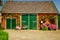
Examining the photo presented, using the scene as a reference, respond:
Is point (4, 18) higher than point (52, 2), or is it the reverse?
point (52, 2)

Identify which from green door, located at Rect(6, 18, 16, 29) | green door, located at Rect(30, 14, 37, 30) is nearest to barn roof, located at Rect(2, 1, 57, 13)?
green door, located at Rect(30, 14, 37, 30)

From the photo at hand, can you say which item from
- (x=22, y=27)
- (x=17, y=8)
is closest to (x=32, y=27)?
(x=22, y=27)

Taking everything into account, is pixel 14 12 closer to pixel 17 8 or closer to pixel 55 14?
pixel 17 8

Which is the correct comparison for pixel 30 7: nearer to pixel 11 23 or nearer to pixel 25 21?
pixel 25 21

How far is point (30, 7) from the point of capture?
114 feet

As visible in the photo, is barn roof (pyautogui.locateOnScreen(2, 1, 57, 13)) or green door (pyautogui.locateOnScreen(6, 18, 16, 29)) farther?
barn roof (pyautogui.locateOnScreen(2, 1, 57, 13))

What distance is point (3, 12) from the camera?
33969mm

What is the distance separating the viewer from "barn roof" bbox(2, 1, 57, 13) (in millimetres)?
34000

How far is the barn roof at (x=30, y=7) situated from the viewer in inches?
1339

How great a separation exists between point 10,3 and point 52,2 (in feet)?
22.0

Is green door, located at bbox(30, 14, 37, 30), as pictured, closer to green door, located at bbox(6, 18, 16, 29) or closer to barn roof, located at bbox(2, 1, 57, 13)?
barn roof, located at bbox(2, 1, 57, 13)

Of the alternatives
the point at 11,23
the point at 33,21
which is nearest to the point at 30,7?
the point at 33,21

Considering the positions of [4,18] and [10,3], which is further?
[10,3]

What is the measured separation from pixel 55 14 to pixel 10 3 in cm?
757
